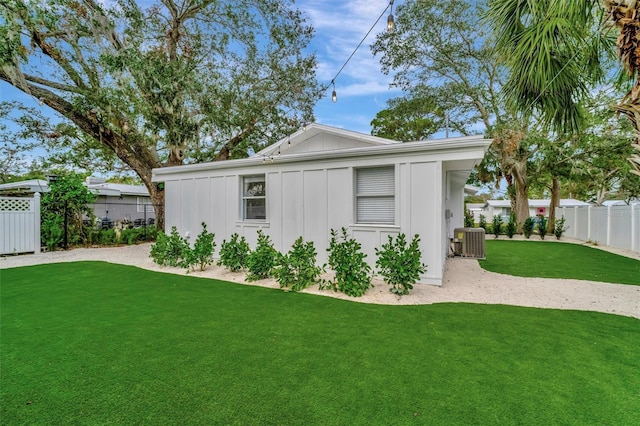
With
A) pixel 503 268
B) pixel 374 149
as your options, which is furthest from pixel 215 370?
pixel 503 268

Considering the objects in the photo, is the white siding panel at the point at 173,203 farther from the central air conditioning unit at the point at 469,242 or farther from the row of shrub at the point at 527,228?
the row of shrub at the point at 527,228

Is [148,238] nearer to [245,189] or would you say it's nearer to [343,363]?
[245,189]

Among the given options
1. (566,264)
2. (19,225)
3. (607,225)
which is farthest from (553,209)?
(19,225)

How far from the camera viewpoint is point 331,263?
5.39 metres

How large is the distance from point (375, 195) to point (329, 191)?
3.39ft

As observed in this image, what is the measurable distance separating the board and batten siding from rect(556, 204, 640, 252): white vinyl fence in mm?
Result: 8494

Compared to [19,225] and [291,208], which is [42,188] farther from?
[291,208]

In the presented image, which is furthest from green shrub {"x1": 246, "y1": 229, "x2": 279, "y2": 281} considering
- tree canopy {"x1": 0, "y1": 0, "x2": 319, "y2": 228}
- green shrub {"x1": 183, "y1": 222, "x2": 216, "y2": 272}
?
tree canopy {"x1": 0, "y1": 0, "x2": 319, "y2": 228}

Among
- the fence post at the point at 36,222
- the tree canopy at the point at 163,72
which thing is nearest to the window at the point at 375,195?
the tree canopy at the point at 163,72

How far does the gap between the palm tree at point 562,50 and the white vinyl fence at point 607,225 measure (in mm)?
7689

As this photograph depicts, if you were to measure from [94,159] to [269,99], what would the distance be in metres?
8.33

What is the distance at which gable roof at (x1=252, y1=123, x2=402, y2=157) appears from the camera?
7.17 meters

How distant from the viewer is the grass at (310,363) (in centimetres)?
213

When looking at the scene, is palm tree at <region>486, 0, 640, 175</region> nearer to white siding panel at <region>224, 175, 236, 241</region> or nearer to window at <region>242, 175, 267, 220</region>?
window at <region>242, 175, 267, 220</region>
